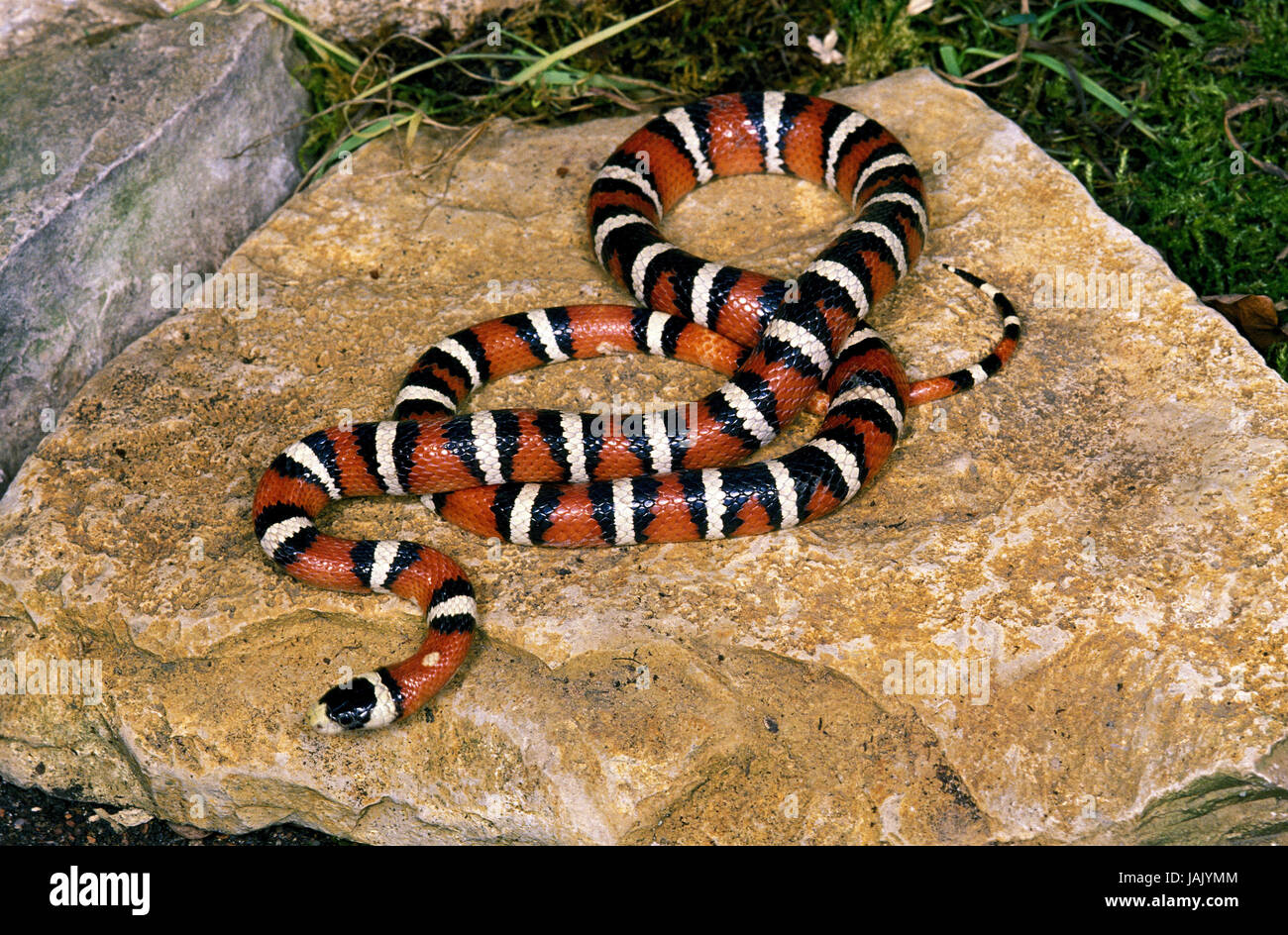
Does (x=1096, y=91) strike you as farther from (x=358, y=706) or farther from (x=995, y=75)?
(x=358, y=706)

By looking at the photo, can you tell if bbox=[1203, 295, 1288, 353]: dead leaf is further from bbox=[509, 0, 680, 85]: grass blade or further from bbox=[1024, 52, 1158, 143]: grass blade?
bbox=[509, 0, 680, 85]: grass blade

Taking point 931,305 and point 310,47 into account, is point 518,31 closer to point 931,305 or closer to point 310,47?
point 310,47

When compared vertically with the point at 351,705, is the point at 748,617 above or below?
above

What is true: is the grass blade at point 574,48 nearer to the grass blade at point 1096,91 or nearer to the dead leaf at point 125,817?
the grass blade at point 1096,91

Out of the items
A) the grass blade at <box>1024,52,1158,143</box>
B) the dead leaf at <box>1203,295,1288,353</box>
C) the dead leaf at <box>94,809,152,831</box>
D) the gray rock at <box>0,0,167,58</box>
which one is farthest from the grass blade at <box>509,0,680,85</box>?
the dead leaf at <box>94,809,152,831</box>

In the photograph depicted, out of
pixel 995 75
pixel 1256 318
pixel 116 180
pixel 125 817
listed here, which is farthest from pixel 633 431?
pixel 995 75

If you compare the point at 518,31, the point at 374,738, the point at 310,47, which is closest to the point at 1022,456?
the point at 374,738
